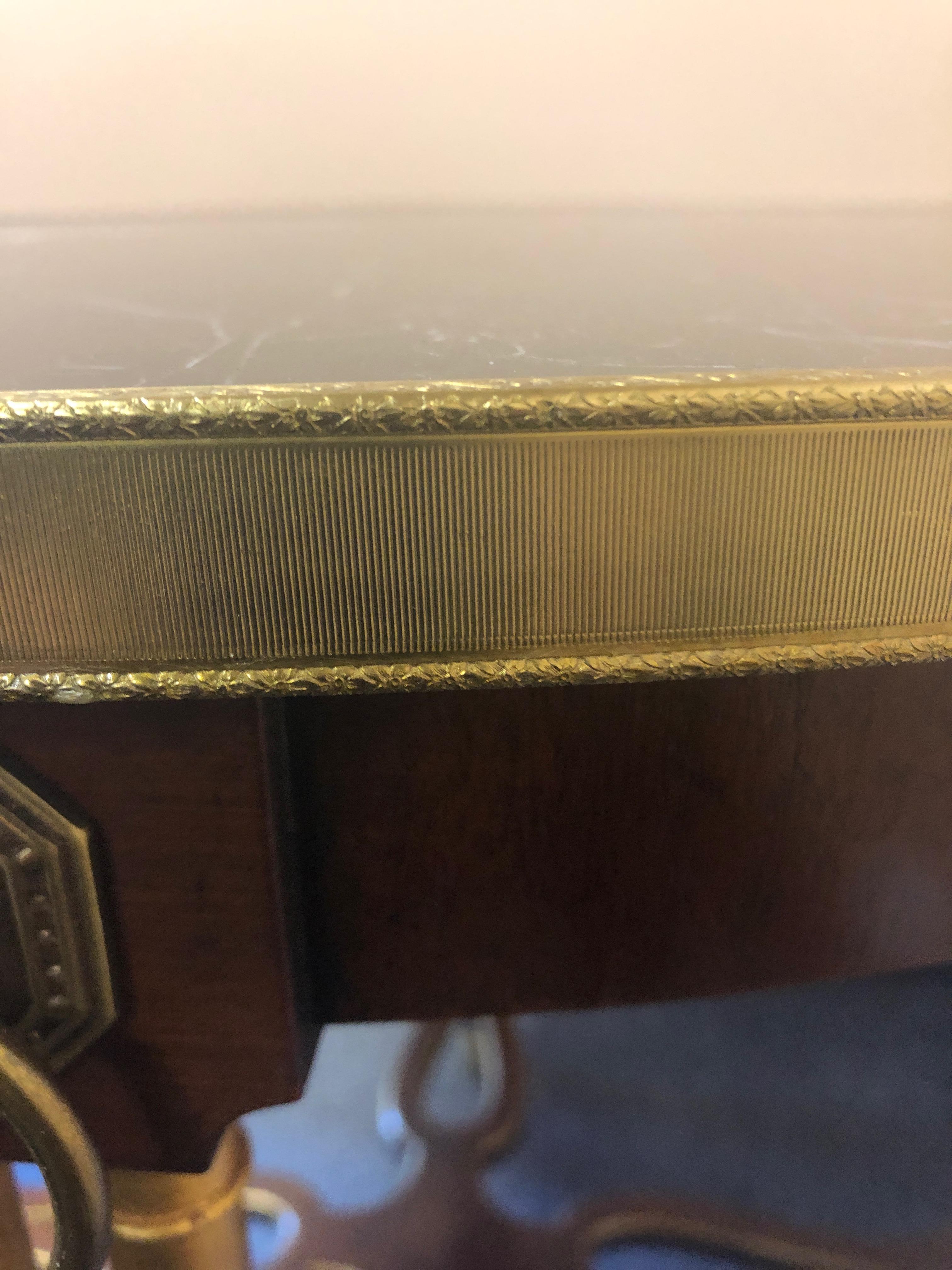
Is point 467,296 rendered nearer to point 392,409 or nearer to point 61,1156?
point 392,409

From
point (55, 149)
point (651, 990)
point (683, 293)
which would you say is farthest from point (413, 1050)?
point (55, 149)

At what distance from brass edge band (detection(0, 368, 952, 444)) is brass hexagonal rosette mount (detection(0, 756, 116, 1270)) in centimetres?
10

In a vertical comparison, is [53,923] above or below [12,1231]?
above

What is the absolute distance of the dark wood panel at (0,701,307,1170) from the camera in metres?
0.22

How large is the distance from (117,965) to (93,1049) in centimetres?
3

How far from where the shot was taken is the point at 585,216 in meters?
0.59

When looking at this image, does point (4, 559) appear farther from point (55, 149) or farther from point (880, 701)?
point (55, 149)

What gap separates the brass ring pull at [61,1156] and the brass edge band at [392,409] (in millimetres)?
160

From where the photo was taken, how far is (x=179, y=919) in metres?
0.23

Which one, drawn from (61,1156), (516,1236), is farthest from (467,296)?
(516,1236)

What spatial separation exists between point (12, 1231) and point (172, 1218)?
2.3 inches

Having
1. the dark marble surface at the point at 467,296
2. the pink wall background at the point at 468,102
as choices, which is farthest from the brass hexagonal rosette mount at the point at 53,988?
the pink wall background at the point at 468,102

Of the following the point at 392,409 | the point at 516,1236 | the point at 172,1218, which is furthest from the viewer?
the point at 516,1236

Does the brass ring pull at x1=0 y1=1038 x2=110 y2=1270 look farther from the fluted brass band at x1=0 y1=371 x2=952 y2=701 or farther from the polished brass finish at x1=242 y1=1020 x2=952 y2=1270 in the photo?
the polished brass finish at x1=242 y1=1020 x2=952 y2=1270
